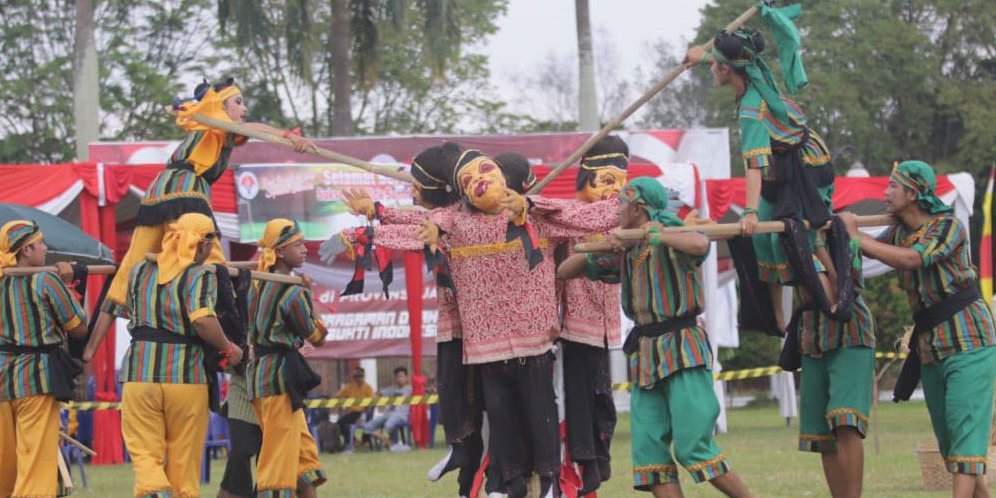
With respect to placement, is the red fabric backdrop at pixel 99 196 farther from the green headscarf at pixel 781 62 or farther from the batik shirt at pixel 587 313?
the green headscarf at pixel 781 62

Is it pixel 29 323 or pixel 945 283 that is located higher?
pixel 945 283

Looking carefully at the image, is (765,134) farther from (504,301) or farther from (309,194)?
(309,194)

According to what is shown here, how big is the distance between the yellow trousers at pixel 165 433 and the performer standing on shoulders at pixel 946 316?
3661mm

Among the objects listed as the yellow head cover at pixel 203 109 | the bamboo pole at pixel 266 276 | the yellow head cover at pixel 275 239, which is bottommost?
the bamboo pole at pixel 266 276

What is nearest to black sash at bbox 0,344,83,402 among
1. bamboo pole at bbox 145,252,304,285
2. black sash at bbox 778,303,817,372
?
bamboo pole at bbox 145,252,304,285

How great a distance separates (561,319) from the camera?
28.3 feet

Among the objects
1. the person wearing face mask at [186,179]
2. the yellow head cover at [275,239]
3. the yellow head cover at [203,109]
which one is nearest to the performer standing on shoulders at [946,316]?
the yellow head cover at [275,239]

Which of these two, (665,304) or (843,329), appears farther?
(843,329)

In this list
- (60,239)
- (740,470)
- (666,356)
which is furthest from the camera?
(740,470)

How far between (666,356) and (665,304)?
0.25 meters

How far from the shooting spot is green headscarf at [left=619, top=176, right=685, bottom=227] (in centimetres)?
755

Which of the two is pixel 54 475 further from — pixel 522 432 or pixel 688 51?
pixel 688 51

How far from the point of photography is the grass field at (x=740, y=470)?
11.1 meters

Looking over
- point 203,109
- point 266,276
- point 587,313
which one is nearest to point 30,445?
point 266,276
